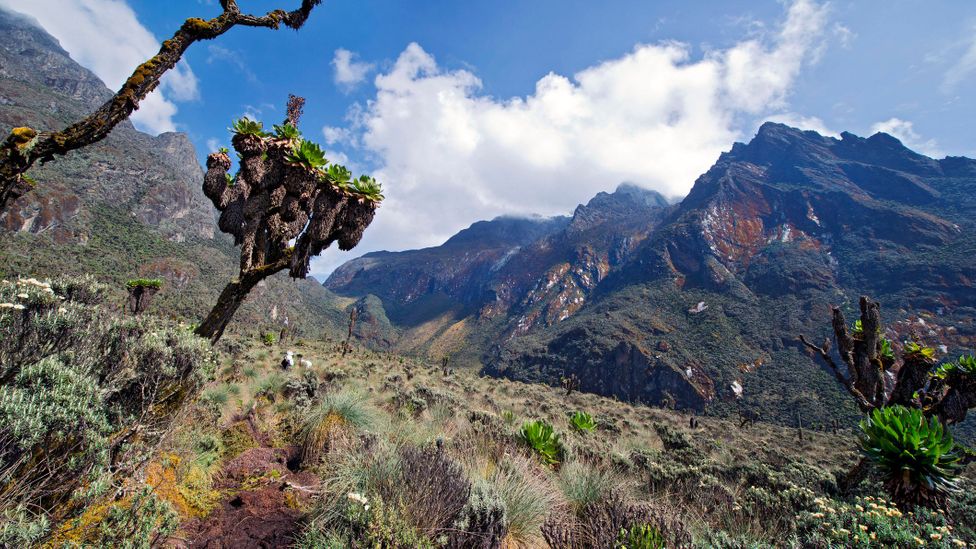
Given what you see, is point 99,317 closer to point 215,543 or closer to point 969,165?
point 215,543

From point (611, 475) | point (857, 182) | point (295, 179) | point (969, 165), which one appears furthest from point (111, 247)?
point (969, 165)

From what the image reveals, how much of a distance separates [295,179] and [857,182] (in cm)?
22863

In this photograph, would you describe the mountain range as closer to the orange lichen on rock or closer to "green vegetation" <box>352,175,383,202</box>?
"green vegetation" <box>352,175,383,202</box>

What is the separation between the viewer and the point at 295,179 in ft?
29.7

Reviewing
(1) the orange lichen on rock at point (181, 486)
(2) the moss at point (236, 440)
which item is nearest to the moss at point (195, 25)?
(1) the orange lichen on rock at point (181, 486)

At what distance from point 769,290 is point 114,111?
129 m

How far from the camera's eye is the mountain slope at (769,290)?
7994 cm

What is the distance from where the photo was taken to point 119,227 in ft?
308

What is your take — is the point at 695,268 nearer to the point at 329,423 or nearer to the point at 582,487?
the point at 582,487

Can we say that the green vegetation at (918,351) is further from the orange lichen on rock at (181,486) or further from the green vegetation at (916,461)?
the orange lichen on rock at (181,486)

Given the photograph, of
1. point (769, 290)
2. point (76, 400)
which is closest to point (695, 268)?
point (769, 290)

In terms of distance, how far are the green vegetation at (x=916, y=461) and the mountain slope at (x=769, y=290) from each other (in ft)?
214

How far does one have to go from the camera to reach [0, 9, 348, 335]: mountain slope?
6975 centimetres

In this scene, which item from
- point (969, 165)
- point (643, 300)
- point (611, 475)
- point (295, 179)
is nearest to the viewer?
point (611, 475)
